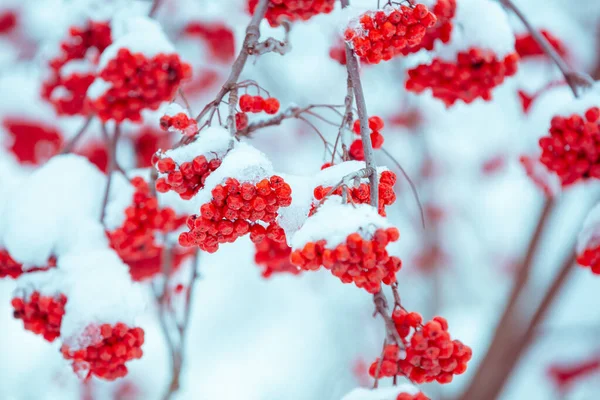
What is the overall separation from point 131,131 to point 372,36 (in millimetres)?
1851

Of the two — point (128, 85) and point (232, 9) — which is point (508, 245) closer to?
point (232, 9)

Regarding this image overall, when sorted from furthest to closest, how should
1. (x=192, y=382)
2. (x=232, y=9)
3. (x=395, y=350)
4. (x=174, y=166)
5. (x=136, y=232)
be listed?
(x=192, y=382) < (x=232, y=9) < (x=136, y=232) < (x=174, y=166) < (x=395, y=350)

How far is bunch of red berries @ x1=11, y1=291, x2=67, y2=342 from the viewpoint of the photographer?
1507 millimetres

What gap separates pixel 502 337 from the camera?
3.36m

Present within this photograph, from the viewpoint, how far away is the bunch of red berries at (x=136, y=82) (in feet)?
5.12

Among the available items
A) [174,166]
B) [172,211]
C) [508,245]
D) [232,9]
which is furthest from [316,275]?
[174,166]

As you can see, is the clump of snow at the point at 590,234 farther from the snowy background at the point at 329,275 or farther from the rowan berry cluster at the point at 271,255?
the snowy background at the point at 329,275

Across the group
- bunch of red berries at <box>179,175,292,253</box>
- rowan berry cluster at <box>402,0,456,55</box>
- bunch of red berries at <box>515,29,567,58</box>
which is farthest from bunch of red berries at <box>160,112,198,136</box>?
bunch of red berries at <box>515,29,567,58</box>

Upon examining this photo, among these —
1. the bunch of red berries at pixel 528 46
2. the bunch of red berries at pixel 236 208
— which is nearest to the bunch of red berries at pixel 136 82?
the bunch of red berries at pixel 236 208

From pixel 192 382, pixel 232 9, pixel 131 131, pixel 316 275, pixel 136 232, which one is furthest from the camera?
pixel 316 275

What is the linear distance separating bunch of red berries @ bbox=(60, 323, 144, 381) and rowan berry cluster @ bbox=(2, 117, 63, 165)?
2019 mm

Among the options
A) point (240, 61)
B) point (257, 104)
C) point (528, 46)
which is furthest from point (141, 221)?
point (528, 46)

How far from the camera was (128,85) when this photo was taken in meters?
1.59

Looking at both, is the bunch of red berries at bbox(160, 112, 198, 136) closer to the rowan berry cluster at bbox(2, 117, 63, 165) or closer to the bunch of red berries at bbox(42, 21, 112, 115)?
the bunch of red berries at bbox(42, 21, 112, 115)
